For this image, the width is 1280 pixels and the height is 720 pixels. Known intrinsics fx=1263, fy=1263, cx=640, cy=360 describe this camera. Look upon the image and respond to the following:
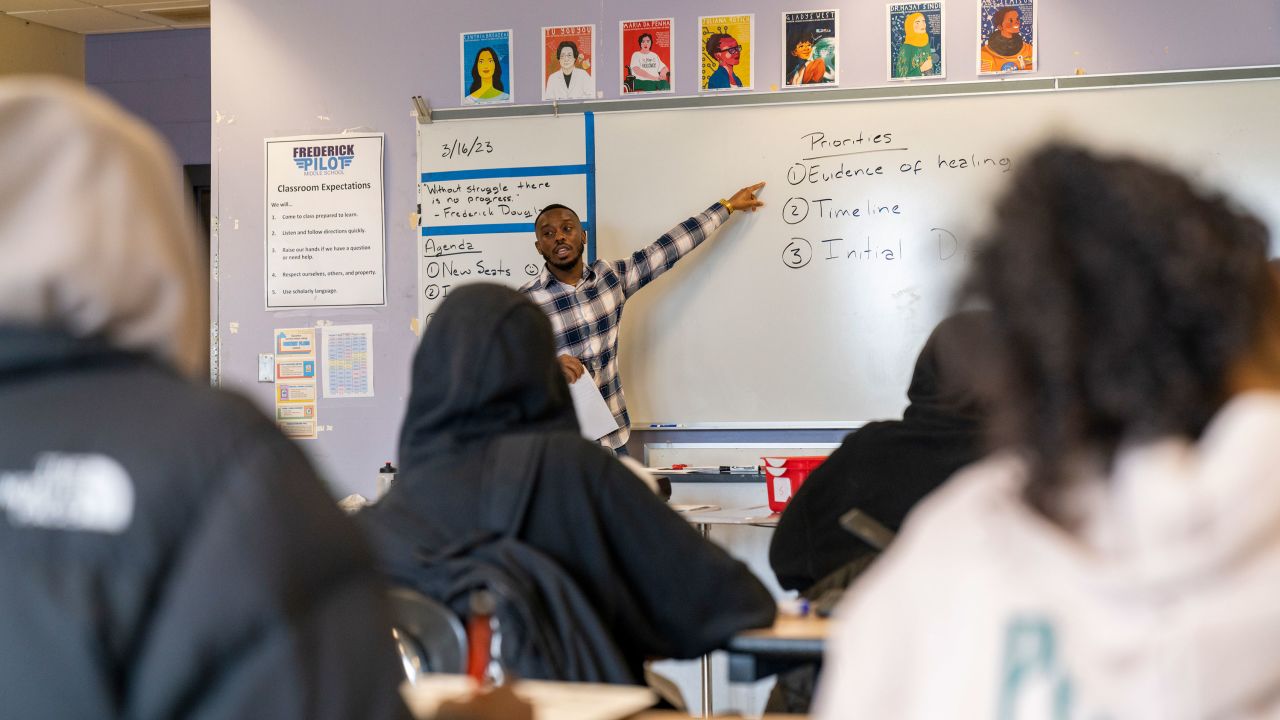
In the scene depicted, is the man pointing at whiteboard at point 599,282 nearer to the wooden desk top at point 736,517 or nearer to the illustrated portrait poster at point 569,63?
the illustrated portrait poster at point 569,63

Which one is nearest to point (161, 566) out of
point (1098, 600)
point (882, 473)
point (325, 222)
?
point (1098, 600)

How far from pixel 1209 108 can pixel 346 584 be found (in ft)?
14.6

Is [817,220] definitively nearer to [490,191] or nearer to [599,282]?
[599,282]

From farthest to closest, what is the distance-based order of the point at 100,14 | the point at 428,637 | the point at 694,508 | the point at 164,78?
the point at 164,78
the point at 100,14
the point at 694,508
the point at 428,637

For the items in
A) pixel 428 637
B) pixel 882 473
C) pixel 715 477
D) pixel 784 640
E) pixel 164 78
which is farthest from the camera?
pixel 164 78

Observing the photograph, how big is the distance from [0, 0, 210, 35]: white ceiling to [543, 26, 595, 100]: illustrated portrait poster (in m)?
2.17

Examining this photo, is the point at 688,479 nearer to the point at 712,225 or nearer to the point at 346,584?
the point at 712,225

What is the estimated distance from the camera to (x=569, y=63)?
202 inches

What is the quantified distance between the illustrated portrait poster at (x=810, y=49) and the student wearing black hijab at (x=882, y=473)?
2.41m

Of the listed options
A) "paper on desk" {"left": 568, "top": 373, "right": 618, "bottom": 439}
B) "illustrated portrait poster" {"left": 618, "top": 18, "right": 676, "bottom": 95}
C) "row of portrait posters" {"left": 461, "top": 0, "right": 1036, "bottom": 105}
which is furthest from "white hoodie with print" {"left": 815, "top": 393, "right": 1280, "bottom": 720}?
"illustrated portrait poster" {"left": 618, "top": 18, "right": 676, "bottom": 95}

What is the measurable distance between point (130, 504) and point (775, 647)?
1429mm

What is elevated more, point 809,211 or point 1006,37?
point 1006,37

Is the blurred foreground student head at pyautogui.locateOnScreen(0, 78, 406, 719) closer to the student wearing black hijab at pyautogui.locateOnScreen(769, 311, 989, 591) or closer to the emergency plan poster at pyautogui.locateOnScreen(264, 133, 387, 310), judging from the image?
the student wearing black hijab at pyautogui.locateOnScreen(769, 311, 989, 591)

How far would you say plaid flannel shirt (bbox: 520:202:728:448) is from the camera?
4.86 meters
